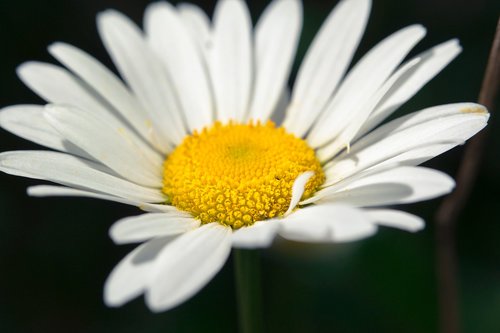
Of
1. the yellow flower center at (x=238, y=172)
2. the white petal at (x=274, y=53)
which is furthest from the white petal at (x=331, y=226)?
the white petal at (x=274, y=53)

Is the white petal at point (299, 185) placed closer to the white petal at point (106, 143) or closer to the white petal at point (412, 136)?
the white petal at point (412, 136)

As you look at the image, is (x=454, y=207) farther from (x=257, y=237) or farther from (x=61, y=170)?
(x=61, y=170)

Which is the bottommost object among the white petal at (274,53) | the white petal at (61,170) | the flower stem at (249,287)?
the flower stem at (249,287)

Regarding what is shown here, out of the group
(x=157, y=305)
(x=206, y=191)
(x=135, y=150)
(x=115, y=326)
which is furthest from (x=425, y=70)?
(x=115, y=326)

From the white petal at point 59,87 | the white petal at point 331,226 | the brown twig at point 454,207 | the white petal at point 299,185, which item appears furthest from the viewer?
the white petal at point 59,87

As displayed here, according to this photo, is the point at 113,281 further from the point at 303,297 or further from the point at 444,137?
the point at 303,297
